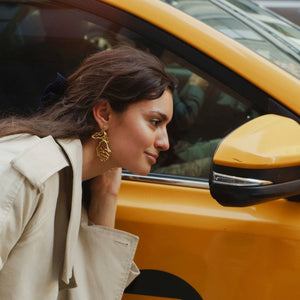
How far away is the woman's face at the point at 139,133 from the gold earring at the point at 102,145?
13mm

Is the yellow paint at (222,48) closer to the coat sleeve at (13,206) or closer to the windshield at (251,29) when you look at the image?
the windshield at (251,29)

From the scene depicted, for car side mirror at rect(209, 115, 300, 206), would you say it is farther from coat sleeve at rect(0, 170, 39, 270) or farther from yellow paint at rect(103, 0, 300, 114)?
coat sleeve at rect(0, 170, 39, 270)

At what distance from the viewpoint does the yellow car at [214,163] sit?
141 centimetres

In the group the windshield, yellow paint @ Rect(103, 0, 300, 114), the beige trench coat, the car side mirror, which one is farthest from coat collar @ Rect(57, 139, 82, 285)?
the windshield

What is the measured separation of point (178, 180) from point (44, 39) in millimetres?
791

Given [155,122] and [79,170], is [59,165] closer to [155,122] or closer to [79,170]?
[79,170]

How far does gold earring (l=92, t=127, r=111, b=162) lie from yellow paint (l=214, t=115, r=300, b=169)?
1.12 feet

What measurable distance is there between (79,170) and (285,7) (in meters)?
7.11

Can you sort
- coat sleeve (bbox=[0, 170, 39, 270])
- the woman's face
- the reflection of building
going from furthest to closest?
the reflection of building < the woman's face < coat sleeve (bbox=[0, 170, 39, 270])

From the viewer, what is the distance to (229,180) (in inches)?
54.6

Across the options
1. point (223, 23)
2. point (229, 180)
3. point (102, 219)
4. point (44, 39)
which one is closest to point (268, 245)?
point (229, 180)

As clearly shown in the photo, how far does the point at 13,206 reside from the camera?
51.7 inches

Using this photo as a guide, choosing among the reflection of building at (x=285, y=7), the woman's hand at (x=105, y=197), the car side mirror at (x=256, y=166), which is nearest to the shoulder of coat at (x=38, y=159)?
the woman's hand at (x=105, y=197)

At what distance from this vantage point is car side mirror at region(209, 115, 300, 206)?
136 cm
